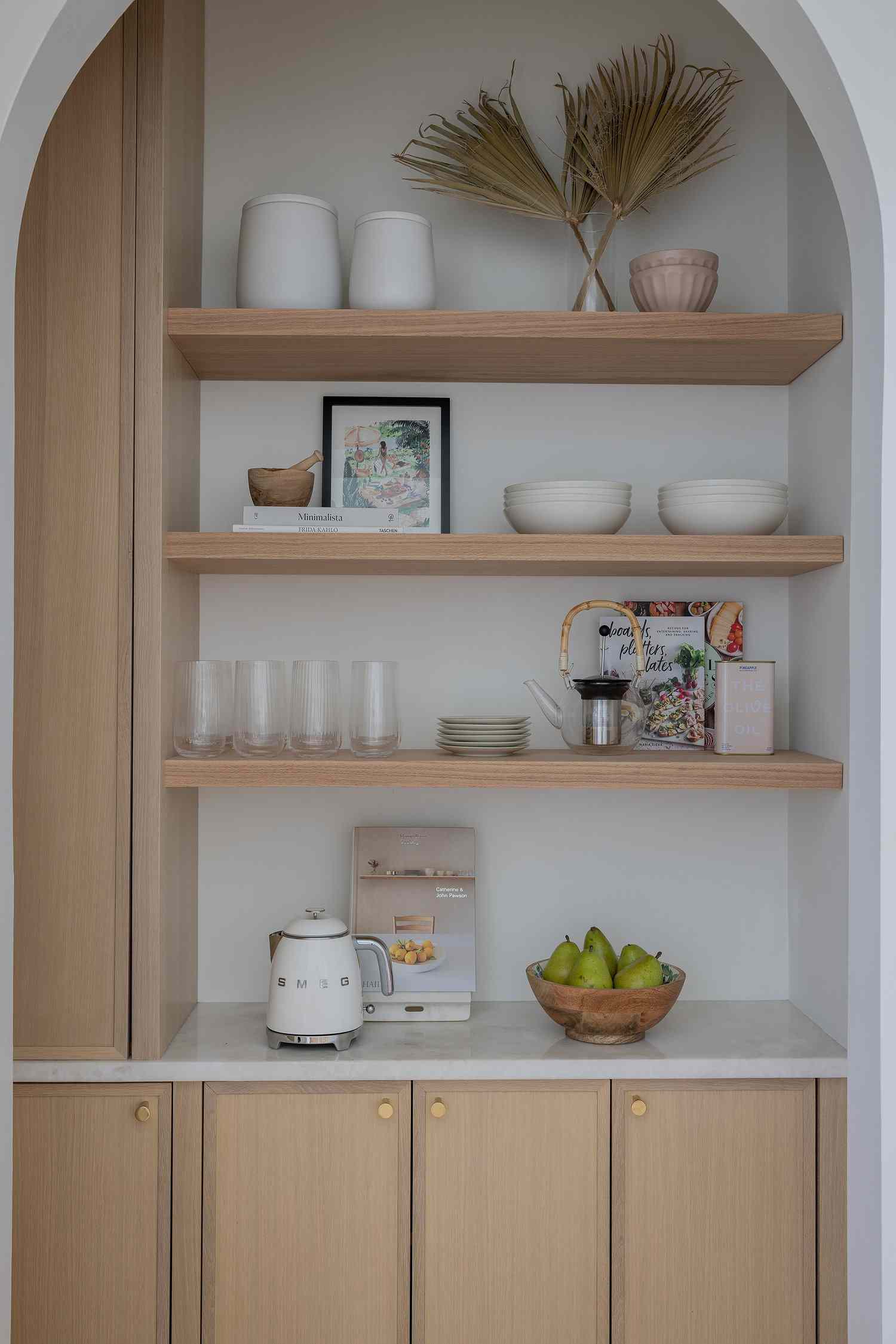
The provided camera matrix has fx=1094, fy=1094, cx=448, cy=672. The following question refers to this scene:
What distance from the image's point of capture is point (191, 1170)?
1.89 metres

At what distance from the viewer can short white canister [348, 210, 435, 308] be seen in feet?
6.71

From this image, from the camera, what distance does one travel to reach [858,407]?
1598 millimetres

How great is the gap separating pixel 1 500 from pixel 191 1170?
46.7 inches

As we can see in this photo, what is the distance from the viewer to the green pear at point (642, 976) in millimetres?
1981

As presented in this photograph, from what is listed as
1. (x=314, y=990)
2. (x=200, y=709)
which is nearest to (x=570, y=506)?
(x=200, y=709)

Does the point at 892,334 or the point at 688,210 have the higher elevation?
the point at 688,210

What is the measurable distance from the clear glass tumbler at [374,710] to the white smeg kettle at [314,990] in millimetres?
325

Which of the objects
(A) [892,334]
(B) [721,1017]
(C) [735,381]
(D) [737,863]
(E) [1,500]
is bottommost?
(B) [721,1017]

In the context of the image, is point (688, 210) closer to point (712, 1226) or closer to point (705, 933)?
point (705, 933)

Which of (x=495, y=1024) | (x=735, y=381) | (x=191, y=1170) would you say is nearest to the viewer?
(x=191, y=1170)

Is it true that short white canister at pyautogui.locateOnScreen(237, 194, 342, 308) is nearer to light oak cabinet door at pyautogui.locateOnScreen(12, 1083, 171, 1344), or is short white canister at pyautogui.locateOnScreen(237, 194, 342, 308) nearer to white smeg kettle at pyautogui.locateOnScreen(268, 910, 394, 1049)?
white smeg kettle at pyautogui.locateOnScreen(268, 910, 394, 1049)

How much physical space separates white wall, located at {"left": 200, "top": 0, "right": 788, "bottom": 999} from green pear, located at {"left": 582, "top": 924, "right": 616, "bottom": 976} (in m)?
0.23

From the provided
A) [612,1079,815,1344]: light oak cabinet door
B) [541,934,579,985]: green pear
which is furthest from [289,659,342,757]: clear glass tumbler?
[612,1079,815,1344]: light oak cabinet door

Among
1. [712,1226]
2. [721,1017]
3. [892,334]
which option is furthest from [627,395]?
[712,1226]
